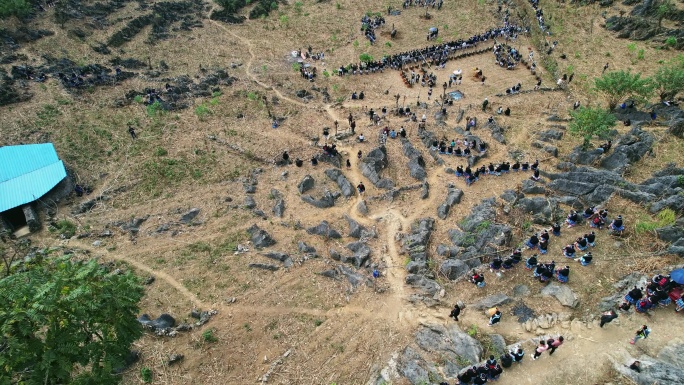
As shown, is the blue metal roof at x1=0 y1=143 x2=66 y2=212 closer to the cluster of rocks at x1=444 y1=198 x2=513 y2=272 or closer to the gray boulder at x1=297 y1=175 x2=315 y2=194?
the gray boulder at x1=297 y1=175 x2=315 y2=194

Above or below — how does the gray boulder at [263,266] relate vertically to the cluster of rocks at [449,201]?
below

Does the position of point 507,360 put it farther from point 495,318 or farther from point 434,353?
point 434,353

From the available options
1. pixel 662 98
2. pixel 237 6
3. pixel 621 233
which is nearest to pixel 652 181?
pixel 621 233

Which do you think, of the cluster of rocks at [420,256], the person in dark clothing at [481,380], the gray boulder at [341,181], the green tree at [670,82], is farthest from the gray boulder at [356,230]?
the green tree at [670,82]

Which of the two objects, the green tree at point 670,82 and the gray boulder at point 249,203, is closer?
the gray boulder at point 249,203

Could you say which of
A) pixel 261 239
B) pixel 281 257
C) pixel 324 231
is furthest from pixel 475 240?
pixel 261 239

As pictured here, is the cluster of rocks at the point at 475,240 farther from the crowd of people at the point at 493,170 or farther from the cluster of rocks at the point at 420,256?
the crowd of people at the point at 493,170

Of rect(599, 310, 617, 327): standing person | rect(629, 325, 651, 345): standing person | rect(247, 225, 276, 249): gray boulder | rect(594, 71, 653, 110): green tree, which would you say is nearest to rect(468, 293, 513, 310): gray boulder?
→ rect(599, 310, 617, 327): standing person
